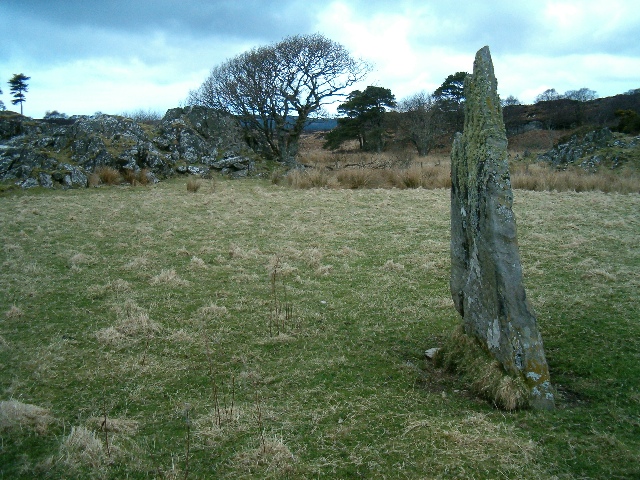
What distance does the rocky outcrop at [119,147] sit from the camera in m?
18.7

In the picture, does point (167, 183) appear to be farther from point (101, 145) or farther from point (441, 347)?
point (441, 347)

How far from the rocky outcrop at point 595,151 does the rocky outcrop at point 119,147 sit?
15.8 m

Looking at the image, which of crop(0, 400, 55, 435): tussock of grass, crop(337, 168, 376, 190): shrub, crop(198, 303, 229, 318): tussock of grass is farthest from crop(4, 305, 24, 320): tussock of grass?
crop(337, 168, 376, 190): shrub

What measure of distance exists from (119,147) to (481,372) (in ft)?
68.3

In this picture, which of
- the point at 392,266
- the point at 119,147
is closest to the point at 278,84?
the point at 119,147

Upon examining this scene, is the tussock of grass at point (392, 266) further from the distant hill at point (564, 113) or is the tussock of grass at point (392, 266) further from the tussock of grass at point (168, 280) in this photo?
the distant hill at point (564, 113)

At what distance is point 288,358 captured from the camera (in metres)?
5.10

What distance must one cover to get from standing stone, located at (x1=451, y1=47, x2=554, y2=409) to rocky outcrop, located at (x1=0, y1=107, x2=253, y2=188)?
17.2m

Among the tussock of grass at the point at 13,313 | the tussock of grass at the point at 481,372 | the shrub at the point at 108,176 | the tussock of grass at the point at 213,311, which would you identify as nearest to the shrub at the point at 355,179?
the shrub at the point at 108,176

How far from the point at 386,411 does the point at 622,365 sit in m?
2.44

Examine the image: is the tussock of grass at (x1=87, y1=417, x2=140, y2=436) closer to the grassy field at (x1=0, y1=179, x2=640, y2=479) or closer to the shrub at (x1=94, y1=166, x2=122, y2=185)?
the grassy field at (x1=0, y1=179, x2=640, y2=479)

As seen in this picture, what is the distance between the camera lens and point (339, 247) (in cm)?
Result: 965

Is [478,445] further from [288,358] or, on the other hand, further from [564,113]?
[564,113]

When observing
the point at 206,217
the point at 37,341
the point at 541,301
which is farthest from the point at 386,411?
the point at 206,217
